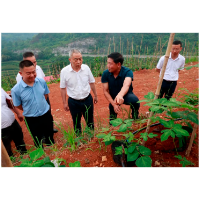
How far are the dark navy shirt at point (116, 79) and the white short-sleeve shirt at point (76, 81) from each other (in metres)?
0.40

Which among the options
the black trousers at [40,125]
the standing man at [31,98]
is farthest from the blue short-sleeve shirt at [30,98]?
the black trousers at [40,125]

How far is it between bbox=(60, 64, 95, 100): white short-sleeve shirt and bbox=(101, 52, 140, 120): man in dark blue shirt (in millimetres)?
396

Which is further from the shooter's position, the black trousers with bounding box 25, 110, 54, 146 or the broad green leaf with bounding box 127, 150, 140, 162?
the black trousers with bounding box 25, 110, 54, 146

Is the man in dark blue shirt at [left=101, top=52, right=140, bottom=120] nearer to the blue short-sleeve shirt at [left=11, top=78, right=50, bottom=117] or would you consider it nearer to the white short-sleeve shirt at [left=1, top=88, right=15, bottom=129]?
the blue short-sleeve shirt at [left=11, top=78, right=50, bottom=117]

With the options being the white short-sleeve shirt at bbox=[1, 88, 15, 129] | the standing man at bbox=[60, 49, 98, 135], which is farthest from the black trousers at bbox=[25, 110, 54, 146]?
the white short-sleeve shirt at bbox=[1, 88, 15, 129]

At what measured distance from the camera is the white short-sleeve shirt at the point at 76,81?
8.26 feet

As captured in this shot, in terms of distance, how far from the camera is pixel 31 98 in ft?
7.04

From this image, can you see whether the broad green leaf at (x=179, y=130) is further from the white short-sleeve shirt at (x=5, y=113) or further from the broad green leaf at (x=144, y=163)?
the white short-sleeve shirt at (x=5, y=113)

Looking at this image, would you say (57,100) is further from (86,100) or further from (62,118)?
(86,100)

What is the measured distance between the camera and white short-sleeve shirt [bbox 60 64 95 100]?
8.26ft

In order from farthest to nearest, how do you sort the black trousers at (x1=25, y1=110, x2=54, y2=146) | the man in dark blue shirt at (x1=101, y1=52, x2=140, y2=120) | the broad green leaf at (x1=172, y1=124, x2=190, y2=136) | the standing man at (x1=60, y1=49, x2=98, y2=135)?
the standing man at (x1=60, y1=49, x2=98, y2=135) < the black trousers at (x1=25, y1=110, x2=54, y2=146) < the man in dark blue shirt at (x1=101, y1=52, x2=140, y2=120) < the broad green leaf at (x1=172, y1=124, x2=190, y2=136)

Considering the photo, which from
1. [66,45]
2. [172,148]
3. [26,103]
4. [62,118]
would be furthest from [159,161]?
[66,45]

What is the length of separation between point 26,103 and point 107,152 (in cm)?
150

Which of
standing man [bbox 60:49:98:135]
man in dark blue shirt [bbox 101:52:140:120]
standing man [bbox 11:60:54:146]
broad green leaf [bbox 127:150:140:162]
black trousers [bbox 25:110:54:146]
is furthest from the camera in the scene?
standing man [bbox 60:49:98:135]
